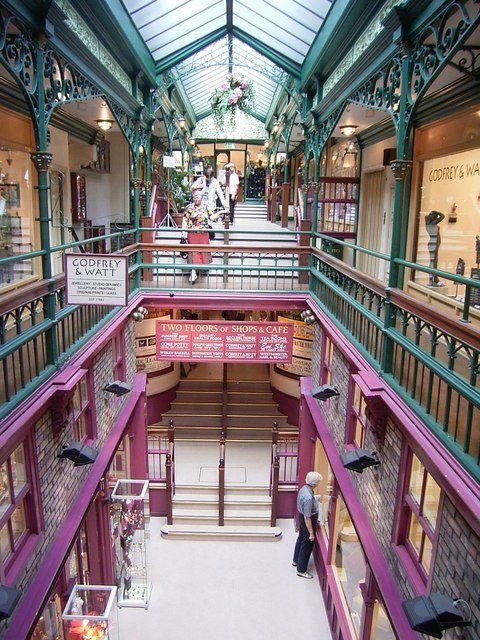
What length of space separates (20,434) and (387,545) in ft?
12.0

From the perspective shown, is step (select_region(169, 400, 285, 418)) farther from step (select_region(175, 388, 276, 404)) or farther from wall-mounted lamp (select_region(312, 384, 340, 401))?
wall-mounted lamp (select_region(312, 384, 340, 401))

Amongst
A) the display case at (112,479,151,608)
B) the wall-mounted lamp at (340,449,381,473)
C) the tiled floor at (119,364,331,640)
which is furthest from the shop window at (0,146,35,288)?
the wall-mounted lamp at (340,449,381,473)

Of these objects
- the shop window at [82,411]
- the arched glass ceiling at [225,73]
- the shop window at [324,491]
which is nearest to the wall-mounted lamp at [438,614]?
the shop window at [82,411]

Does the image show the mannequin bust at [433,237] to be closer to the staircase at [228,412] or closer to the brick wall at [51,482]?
the brick wall at [51,482]

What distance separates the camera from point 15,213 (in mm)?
10320

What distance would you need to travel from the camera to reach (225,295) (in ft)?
36.3

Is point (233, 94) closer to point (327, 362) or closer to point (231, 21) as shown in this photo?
point (231, 21)

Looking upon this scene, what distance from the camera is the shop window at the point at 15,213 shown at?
9.80m

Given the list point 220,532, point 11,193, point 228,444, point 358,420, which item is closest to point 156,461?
point 228,444

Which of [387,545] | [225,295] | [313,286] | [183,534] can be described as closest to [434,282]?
[313,286]

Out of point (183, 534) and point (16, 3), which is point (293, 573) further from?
point (16, 3)

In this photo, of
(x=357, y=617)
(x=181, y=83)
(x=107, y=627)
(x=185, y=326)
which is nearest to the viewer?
(x=107, y=627)

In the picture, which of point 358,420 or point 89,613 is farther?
point 358,420

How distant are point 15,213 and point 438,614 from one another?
9613 millimetres
